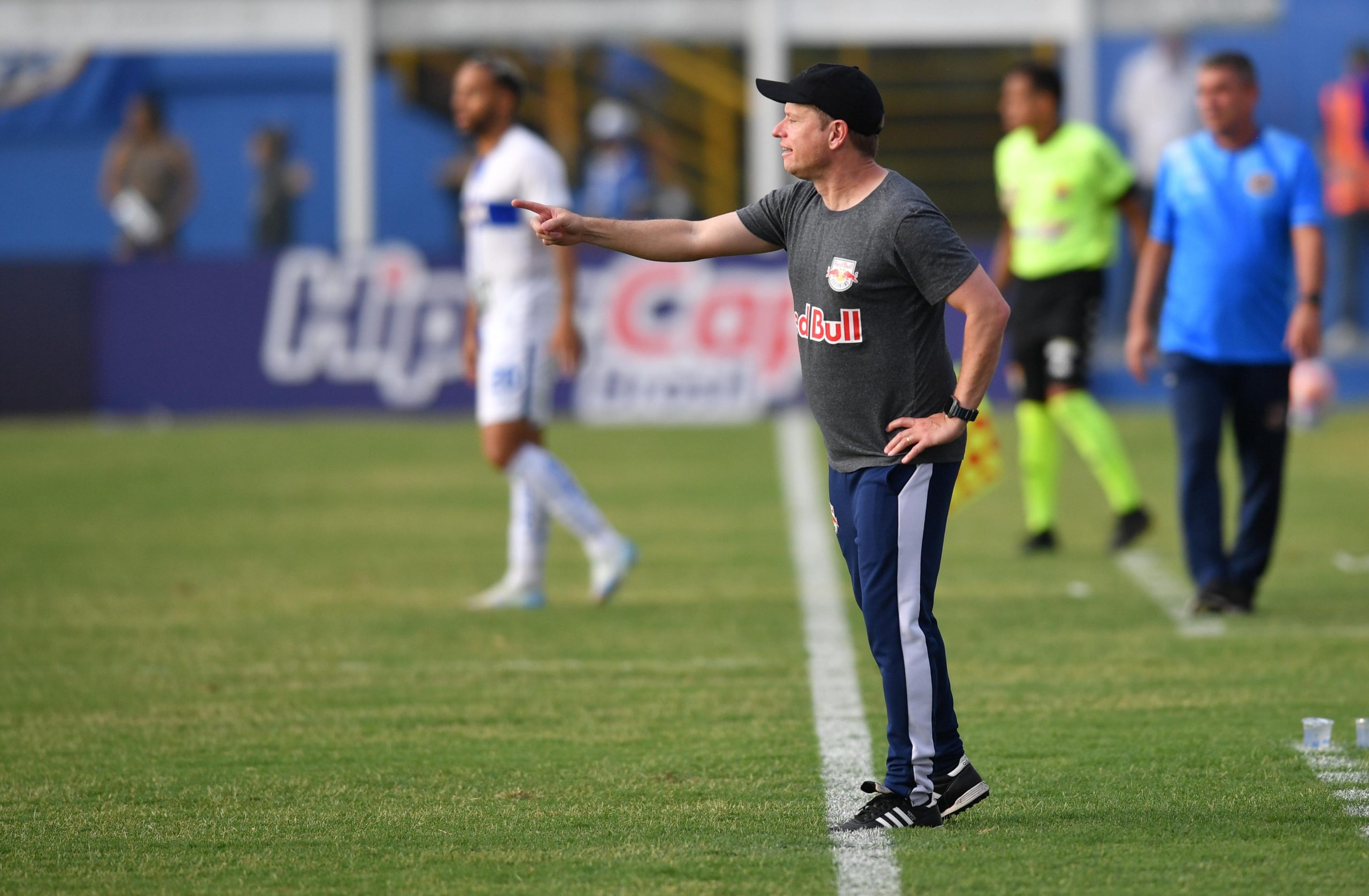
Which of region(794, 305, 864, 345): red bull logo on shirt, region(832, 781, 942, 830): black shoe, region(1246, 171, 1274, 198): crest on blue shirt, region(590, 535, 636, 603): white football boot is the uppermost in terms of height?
region(1246, 171, 1274, 198): crest on blue shirt

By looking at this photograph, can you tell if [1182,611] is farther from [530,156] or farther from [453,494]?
[453,494]

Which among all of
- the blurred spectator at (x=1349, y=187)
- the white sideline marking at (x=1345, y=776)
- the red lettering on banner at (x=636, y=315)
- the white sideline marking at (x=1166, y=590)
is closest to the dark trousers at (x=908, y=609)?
the white sideline marking at (x=1345, y=776)

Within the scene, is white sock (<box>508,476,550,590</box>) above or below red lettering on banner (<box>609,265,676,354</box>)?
below

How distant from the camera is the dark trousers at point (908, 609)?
4.62 m

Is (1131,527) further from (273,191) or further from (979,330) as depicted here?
(273,191)

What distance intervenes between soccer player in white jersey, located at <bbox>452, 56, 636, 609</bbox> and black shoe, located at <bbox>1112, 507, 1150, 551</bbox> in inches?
106

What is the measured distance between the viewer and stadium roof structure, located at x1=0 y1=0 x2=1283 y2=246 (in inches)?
773

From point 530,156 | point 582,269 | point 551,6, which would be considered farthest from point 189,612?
point 551,6

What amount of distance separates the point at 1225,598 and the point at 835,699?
225cm

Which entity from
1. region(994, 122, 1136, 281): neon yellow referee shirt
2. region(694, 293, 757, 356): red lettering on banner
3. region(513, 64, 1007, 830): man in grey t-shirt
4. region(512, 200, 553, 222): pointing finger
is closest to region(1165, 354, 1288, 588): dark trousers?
region(994, 122, 1136, 281): neon yellow referee shirt

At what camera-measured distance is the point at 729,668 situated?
6773 millimetres

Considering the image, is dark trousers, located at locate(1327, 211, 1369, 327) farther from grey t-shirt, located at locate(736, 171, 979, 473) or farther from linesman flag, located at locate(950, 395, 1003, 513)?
grey t-shirt, located at locate(736, 171, 979, 473)

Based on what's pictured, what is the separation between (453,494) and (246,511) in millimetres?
1385

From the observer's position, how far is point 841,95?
4523 millimetres
